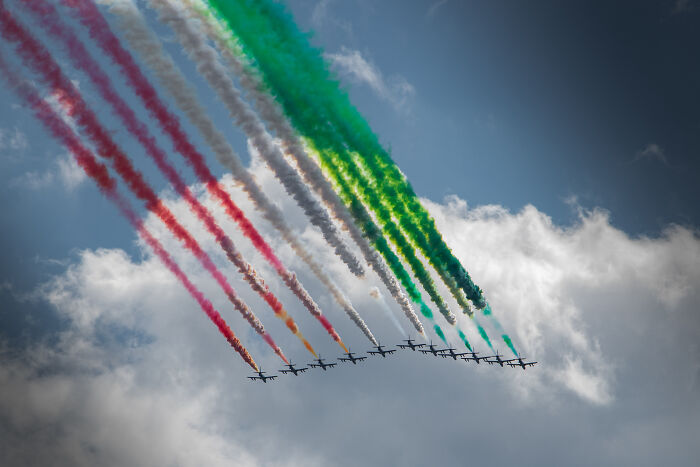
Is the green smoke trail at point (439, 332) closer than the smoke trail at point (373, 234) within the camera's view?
No

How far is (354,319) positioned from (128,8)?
1162 inches

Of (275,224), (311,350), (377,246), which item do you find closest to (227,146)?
(275,224)

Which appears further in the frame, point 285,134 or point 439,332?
point 439,332

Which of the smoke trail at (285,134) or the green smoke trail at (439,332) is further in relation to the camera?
the green smoke trail at (439,332)

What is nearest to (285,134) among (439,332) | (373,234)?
(373,234)

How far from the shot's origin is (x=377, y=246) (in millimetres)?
34219

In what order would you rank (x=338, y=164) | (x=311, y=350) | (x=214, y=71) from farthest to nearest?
1. (x=311, y=350)
2. (x=338, y=164)
3. (x=214, y=71)

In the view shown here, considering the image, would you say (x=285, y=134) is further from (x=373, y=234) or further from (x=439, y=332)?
(x=439, y=332)

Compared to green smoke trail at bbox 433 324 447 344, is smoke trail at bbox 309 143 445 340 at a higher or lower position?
lower

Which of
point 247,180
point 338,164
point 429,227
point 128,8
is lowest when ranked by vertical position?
point 128,8

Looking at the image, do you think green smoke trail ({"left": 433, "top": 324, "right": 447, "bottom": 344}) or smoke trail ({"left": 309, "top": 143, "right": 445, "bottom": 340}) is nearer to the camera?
smoke trail ({"left": 309, "top": 143, "right": 445, "bottom": 340})

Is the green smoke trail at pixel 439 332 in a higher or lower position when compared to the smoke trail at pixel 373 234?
higher

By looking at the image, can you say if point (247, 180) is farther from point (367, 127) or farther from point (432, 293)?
point (432, 293)

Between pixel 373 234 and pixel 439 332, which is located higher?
pixel 439 332
